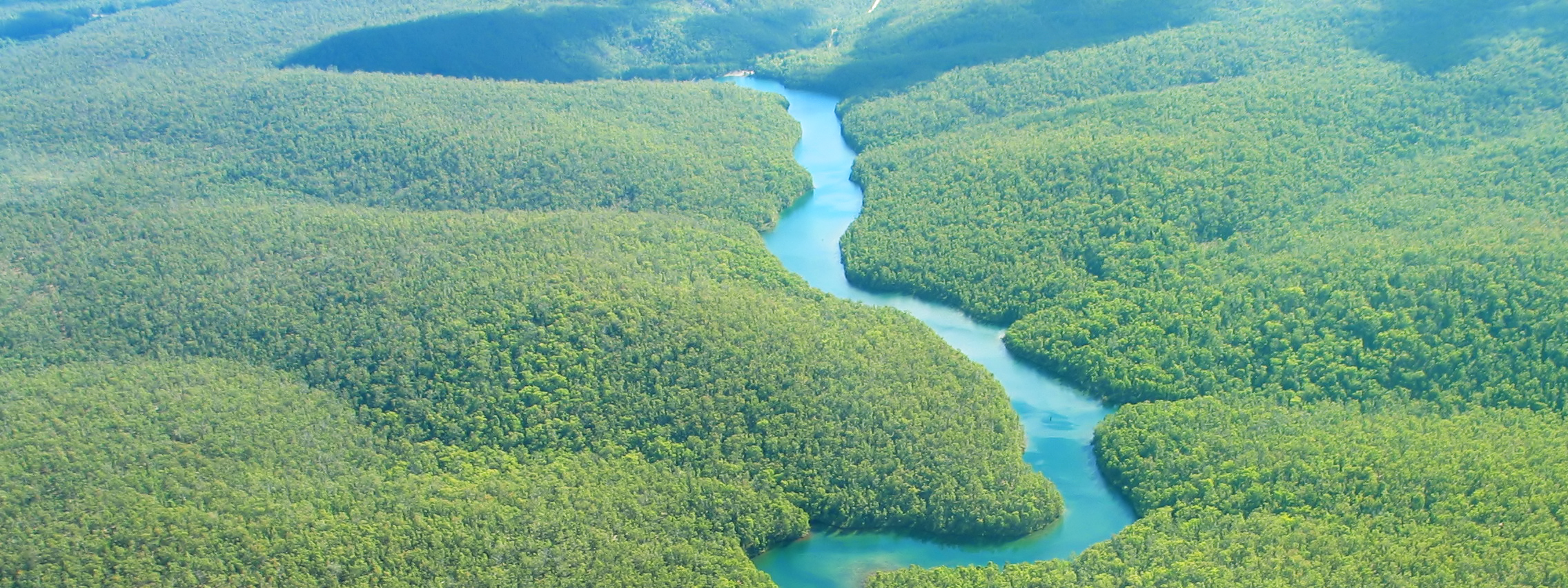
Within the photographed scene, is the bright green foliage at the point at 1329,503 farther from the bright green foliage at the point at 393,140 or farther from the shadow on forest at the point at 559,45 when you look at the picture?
the shadow on forest at the point at 559,45

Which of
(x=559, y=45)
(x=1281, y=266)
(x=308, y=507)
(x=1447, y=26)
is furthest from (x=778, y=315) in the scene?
(x=559, y=45)

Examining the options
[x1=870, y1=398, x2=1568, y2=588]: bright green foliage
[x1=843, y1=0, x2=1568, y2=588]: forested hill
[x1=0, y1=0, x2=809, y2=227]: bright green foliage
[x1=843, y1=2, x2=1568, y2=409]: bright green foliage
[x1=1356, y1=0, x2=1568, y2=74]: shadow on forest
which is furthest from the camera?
[x1=1356, y1=0, x2=1568, y2=74]: shadow on forest

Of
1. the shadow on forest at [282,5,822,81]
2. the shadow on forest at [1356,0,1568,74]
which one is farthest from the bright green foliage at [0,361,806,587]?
the shadow on forest at [1356,0,1568,74]

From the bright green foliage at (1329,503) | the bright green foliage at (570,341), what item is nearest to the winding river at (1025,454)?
the bright green foliage at (570,341)

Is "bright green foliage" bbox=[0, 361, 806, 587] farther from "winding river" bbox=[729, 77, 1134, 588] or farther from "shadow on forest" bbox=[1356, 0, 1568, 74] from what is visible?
"shadow on forest" bbox=[1356, 0, 1568, 74]

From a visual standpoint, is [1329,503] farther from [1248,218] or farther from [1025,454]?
[1248,218]

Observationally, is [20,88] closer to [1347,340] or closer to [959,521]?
[959,521]

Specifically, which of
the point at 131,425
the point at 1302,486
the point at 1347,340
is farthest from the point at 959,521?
the point at 131,425
